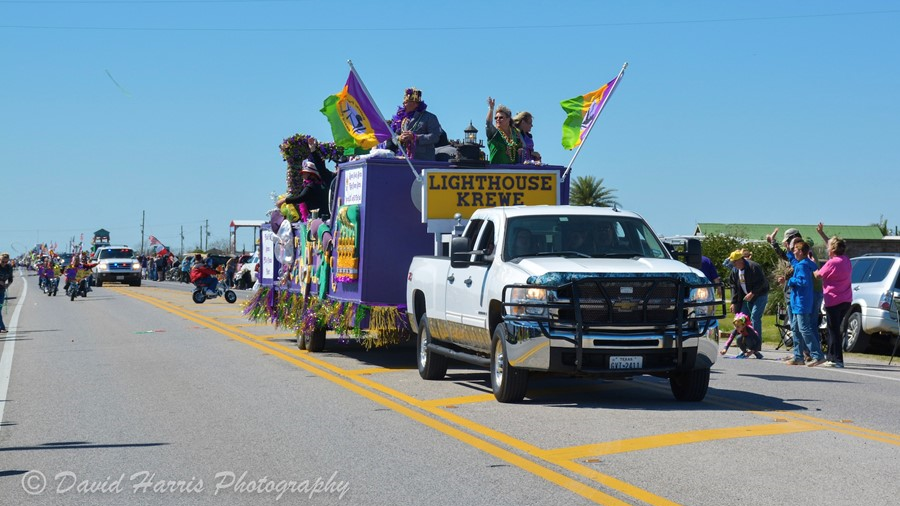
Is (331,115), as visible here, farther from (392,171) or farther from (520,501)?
(520,501)

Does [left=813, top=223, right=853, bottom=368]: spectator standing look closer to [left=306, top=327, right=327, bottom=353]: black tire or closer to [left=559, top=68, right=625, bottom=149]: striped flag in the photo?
[left=559, top=68, right=625, bottom=149]: striped flag

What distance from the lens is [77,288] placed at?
4266cm

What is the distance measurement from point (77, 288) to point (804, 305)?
33.1m

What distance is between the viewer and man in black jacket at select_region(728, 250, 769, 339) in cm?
1741

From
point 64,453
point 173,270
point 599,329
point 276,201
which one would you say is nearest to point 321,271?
point 276,201

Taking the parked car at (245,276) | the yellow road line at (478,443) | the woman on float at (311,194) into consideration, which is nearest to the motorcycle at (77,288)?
the parked car at (245,276)

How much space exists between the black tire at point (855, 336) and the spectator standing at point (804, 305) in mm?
2564

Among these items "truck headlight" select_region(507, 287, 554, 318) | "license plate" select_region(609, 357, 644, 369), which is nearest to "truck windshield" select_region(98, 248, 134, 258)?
"truck headlight" select_region(507, 287, 554, 318)

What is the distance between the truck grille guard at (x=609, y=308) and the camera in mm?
10094

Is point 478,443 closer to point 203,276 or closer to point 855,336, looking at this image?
point 855,336

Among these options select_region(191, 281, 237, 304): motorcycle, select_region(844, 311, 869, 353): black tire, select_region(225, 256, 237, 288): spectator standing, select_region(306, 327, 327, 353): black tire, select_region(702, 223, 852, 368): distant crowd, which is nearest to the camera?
select_region(702, 223, 852, 368): distant crowd

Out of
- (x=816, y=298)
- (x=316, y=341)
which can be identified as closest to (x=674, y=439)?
(x=816, y=298)

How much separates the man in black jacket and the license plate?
7.59 meters

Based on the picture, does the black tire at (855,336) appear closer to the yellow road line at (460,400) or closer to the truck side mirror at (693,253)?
the truck side mirror at (693,253)
